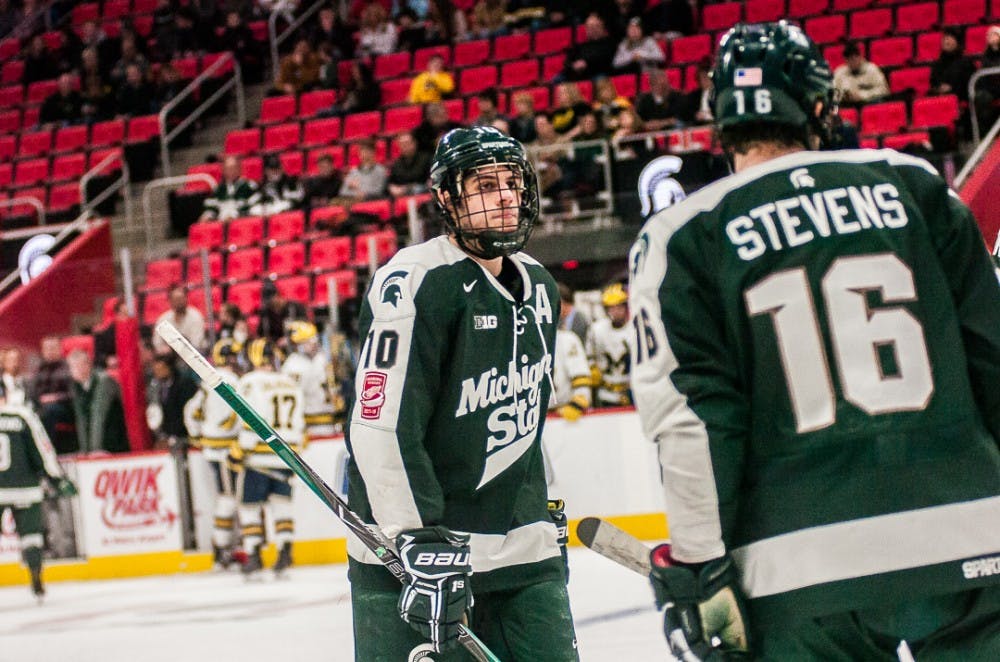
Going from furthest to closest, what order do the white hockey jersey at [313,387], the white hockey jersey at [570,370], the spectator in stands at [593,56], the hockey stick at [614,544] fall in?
the spectator in stands at [593,56] < the white hockey jersey at [313,387] < the white hockey jersey at [570,370] < the hockey stick at [614,544]

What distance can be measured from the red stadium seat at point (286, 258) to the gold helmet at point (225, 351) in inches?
76.6

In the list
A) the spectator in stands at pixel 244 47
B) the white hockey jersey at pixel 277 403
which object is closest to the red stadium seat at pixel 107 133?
the spectator in stands at pixel 244 47

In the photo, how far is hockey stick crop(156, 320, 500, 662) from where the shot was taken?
2.97 m

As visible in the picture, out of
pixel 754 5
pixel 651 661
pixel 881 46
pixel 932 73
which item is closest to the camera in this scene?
pixel 651 661

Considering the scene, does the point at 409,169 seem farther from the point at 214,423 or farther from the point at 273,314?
the point at 214,423

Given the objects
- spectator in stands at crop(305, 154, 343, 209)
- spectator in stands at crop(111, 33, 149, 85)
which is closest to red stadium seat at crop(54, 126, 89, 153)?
spectator in stands at crop(111, 33, 149, 85)

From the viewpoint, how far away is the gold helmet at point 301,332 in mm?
10617

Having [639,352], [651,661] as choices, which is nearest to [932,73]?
[651,661]

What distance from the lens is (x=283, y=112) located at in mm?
15977

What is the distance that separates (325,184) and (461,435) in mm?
10798

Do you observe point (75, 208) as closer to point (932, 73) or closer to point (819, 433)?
point (932, 73)

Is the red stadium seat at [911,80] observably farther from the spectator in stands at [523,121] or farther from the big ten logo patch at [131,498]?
the big ten logo patch at [131,498]

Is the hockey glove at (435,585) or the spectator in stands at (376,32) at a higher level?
the spectator in stands at (376,32)

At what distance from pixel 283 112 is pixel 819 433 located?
14373mm
